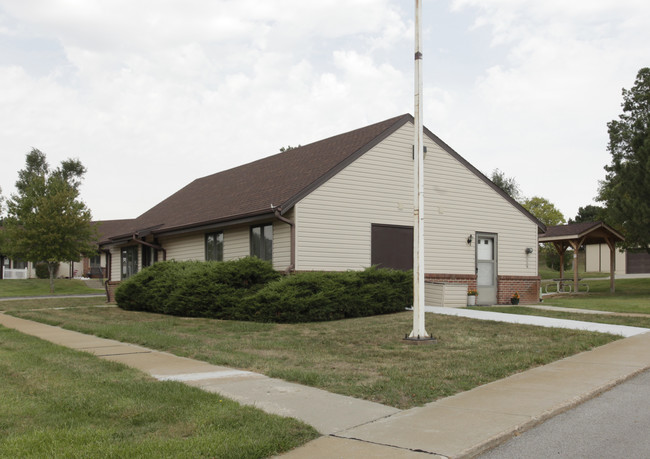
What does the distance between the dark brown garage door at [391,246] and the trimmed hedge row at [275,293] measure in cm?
231

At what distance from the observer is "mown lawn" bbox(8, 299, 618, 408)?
7.32m

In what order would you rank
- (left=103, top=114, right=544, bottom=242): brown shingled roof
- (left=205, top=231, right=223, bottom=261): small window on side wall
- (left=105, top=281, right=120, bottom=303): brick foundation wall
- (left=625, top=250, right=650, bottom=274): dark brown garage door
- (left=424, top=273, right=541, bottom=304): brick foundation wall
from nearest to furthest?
(left=103, top=114, right=544, bottom=242): brown shingled roof
(left=424, top=273, right=541, bottom=304): brick foundation wall
(left=205, top=231, right=223, bottom=261): small window on side wall
(left=105, top=281, right=120, bottom=303): brick foundation wall
(left=625, top=250, right=650, bottom=274): dark brown garage door

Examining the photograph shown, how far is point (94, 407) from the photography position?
5887 mm

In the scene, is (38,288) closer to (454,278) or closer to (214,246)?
(214,246)

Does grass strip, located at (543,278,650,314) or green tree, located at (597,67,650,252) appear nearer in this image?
grass strip, located at (543,278,650,314)

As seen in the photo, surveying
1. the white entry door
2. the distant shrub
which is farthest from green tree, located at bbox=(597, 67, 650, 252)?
the distant shrub

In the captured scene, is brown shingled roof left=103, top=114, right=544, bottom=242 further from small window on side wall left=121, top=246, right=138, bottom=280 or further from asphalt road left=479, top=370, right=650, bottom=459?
asphalt road left=479, top=370, right=650, bottom=459

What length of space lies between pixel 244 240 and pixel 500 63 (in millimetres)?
9268

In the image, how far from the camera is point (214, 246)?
21188 mm

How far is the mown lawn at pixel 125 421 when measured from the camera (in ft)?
15.2

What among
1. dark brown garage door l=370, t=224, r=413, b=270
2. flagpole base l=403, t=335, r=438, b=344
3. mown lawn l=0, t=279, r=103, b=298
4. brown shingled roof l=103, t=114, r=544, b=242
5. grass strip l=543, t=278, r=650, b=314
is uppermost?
brown shingled roof l=103, t=114, r=544, b=242

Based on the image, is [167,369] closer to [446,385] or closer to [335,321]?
[446,385]

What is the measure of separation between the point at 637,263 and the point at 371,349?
45343 mm

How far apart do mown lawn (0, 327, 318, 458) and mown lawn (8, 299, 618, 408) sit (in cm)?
Result: 160
